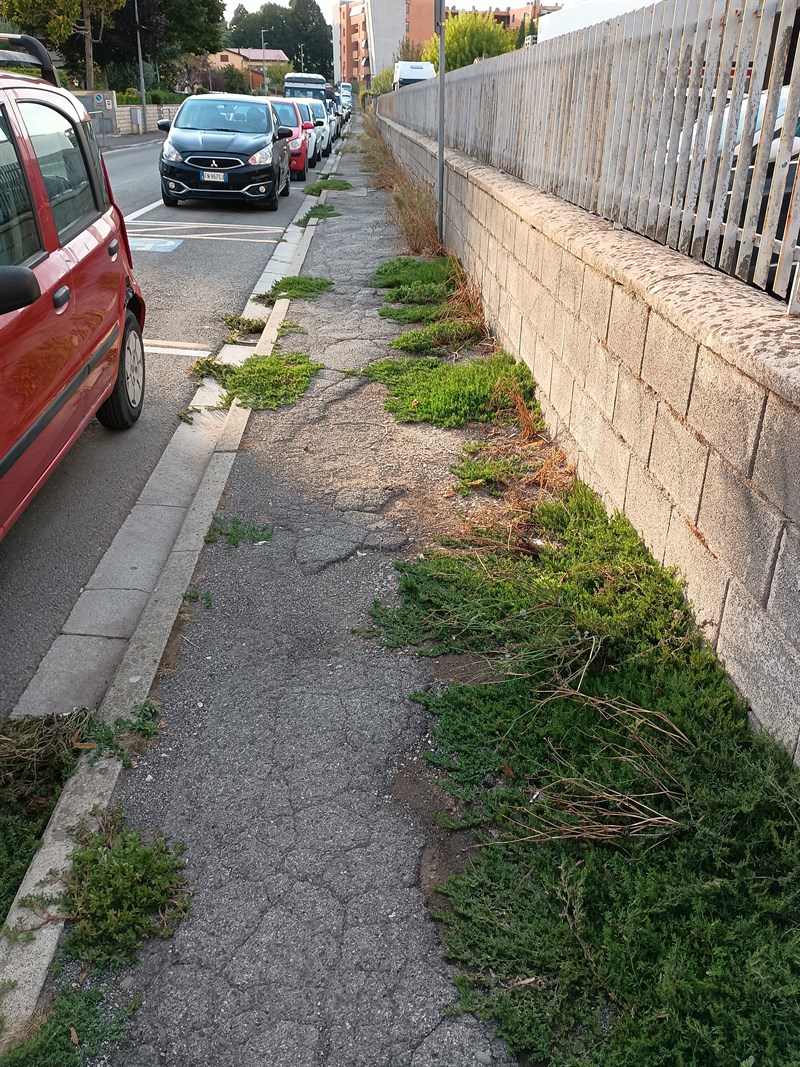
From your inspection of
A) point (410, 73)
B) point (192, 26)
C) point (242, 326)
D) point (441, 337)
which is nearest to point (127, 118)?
point (410, 73)

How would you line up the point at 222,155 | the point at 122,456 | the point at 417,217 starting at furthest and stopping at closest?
the point at 222,155 < the point at 417,217 < the point at 122,456

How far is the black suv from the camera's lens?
1498 cm

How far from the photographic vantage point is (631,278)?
3.83 meters

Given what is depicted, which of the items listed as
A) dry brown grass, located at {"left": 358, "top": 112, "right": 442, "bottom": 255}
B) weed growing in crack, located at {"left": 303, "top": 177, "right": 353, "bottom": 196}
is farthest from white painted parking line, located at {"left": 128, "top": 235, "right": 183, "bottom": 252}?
weed growing in crack, located at {"left": 303, "top": 177, "right": 353, "bottom": 196}

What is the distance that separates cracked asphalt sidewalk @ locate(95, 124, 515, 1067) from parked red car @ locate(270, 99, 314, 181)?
18080mm

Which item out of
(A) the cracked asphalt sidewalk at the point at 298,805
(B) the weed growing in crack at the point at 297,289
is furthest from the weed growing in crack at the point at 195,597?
(B) the weed growing in crack at the point at 297,289

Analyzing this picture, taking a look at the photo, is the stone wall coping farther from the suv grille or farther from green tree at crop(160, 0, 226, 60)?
green tree at crop(160, 0, 226, 60)

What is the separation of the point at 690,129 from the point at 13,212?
297 centimetres

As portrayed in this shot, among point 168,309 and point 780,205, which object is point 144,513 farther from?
point 168,309

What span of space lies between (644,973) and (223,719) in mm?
1615

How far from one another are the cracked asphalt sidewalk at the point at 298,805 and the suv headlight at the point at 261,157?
11628 millimetres

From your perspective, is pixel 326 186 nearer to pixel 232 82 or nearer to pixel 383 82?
pixel 383 82

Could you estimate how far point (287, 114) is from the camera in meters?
22.8

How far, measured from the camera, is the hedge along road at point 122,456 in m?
3.89
